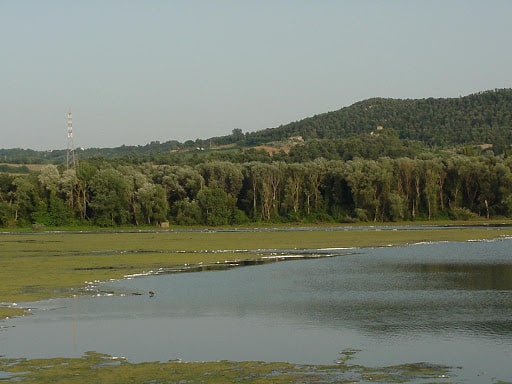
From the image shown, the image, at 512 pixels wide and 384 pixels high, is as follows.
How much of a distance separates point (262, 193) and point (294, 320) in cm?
8008

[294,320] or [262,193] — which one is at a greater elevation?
[262,193]

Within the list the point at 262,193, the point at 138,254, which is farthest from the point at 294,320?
the point at 262,193

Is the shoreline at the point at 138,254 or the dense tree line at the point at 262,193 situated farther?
the dense tree line at the point at 262,193

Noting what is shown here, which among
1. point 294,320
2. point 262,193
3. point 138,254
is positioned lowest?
point 294,320

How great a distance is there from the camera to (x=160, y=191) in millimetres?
104000

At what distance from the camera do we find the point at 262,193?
110 m

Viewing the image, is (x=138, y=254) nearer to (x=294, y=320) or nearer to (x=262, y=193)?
(x=294, y=320)

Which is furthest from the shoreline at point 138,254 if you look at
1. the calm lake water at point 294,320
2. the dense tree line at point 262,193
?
the dense tree line at point 262,193

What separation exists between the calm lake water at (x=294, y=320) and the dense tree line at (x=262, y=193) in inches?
2331

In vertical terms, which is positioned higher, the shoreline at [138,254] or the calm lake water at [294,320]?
the shoreline at [138,254]

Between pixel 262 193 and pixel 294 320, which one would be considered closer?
pixel 294 320

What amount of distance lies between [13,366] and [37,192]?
87.4 meters

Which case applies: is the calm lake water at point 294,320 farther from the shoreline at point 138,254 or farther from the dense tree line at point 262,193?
the dense tree line at point 262,193

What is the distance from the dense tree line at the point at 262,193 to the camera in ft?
346
